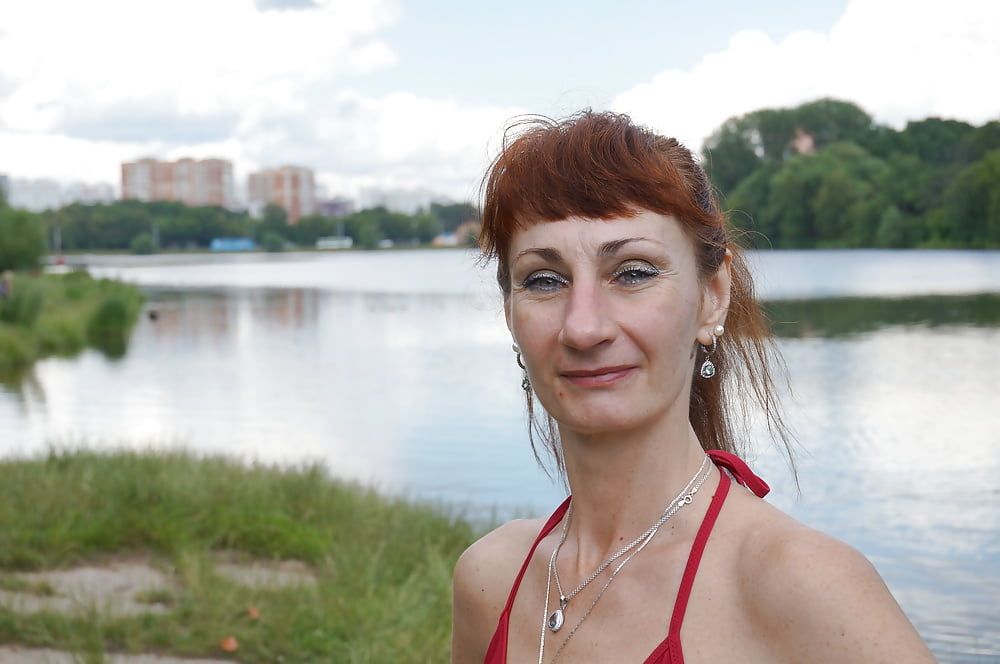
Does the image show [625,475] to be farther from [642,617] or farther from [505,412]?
[505,412]

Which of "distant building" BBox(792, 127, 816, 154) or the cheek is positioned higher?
"distant building" BBox(792, 127, 816, 154)

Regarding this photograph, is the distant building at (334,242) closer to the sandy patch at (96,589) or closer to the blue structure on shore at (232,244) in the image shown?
the blue structure on shore at (232,244)

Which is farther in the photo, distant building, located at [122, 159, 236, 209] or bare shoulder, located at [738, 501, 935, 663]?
distant building, located at [122, 159, 236, 209]

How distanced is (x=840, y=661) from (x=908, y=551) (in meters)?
10.7

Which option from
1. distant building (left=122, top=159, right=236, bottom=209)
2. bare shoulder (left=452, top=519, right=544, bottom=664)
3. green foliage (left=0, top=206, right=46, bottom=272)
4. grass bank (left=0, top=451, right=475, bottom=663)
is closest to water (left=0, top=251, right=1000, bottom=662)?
bare shoulder (left=452, top=519, right=544, bottom=664)

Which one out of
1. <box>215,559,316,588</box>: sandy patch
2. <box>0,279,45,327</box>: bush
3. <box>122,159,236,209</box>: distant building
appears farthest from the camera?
<box>122,159,236,209</box>: distant building

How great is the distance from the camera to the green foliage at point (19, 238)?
5788 centimetres

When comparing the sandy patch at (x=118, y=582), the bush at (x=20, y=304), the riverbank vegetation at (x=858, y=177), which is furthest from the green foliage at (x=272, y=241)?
the sandy patch at (x=118, y=582)

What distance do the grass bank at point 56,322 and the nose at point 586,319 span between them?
94.5ft

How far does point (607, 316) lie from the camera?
6.00 feet

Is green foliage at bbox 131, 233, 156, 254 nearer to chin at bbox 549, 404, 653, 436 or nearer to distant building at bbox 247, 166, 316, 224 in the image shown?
distant building at bbox 247, 166, 316, 224

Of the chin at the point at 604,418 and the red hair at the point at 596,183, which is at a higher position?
the red hair at the point at 596,183

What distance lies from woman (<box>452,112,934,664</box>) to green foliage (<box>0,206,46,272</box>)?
60.7m

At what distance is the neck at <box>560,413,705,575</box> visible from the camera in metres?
1.88
